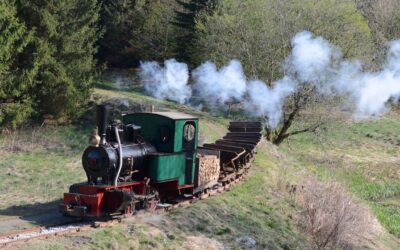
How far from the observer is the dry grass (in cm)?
1636

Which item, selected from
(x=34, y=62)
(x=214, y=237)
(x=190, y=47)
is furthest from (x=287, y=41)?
(x=214, y=237)

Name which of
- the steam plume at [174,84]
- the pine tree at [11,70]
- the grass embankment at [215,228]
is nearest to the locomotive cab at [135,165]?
the grass embankment at [215,228]

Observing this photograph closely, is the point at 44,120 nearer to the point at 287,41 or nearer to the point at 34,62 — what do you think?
the point at 34,62

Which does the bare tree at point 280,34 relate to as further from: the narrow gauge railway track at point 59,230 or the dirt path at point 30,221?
the dirt path at point 30,221

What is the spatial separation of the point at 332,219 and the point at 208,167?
4.16m

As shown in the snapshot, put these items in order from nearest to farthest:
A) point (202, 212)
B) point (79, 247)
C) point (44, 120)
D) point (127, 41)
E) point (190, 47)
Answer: point (79, 247) → point (202, 212) → point (44, 120) → point (190, 47) → point (127, 41)

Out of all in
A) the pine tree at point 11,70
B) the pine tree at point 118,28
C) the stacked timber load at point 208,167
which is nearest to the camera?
the stacked timber load at point 208,167

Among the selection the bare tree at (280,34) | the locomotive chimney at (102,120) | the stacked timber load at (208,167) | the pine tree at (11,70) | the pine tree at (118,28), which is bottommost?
the stacked timber load at (208,167)

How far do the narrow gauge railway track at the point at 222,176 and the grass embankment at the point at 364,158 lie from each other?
408 centimetres

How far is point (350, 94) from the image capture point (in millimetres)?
29547

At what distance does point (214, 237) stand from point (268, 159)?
12.2 m

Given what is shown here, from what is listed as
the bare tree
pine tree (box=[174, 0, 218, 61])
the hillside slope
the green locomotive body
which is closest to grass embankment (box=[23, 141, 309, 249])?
the hillside slope

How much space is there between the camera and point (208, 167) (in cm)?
1730

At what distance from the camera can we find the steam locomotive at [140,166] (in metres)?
13.0
